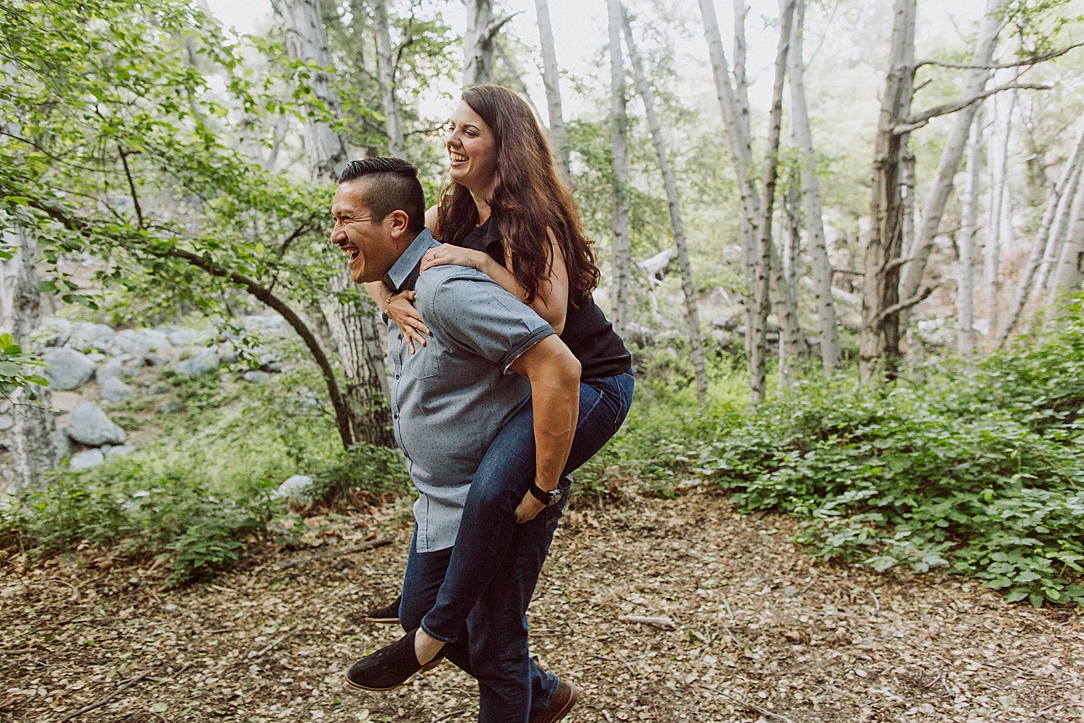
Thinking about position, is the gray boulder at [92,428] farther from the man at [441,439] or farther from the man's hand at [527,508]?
the man's hand at [527,508]

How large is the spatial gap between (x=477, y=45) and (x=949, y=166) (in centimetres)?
530

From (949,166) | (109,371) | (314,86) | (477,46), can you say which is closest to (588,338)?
(477,46)

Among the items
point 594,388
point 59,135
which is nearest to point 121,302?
point 59,135

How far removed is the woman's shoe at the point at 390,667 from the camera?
64.7 inches

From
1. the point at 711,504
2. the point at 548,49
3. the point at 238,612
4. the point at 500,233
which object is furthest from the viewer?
the point at 548,49

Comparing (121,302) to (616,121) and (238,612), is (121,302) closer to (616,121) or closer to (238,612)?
(238,612)

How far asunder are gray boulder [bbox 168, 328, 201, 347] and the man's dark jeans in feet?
55.1

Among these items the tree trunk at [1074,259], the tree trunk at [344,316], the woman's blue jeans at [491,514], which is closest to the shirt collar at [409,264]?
the woman's blue jeans at [491,514]

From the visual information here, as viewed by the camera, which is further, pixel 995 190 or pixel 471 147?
pixel 995 190

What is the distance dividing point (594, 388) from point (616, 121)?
8290 mm

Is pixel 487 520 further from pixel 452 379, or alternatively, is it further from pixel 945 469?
pixel 945 469

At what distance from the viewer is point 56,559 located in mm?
3920

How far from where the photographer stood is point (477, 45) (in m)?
5.32

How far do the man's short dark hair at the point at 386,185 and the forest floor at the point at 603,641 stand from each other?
7.08 ft
